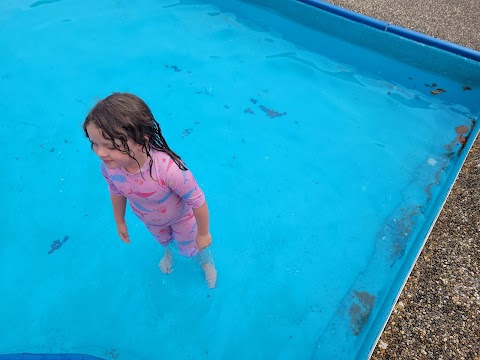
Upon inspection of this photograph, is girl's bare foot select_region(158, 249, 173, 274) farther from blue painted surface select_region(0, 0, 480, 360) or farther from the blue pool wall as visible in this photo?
the blue pool wall

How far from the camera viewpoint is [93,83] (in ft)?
14.6

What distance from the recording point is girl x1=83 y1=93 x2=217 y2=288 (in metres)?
1.53

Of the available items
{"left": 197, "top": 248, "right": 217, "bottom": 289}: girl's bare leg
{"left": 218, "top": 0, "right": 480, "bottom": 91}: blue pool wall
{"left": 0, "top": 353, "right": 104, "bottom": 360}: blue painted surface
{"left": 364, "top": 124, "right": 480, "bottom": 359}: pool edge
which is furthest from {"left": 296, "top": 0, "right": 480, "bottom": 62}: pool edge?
{"left": 0, "top": 353, "right": 104, "bottom": 360}: blue painted surface

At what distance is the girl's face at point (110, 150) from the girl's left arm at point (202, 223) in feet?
1.28

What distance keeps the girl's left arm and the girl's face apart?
39 centimetres

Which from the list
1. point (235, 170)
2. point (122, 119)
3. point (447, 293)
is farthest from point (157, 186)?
point (235, 170)

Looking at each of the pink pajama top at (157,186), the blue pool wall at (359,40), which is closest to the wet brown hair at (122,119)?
the pink pajama top at (157,186)

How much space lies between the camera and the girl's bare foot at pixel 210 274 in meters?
2.88

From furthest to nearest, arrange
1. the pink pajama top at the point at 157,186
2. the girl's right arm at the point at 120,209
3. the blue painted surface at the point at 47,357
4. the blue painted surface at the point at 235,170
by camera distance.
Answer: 1. the blue painted surface at the point at 235,170
2. the blue painted surface at the point at 47,357
3. the girl's right arm at the point at 120,209
4. the pink pajama top at the point at 157,186

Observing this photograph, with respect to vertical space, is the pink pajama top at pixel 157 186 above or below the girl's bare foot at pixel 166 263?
above

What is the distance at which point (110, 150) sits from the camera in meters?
1.57

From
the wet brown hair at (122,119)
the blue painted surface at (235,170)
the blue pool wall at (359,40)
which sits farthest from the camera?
the blue pool wall at (359,40)

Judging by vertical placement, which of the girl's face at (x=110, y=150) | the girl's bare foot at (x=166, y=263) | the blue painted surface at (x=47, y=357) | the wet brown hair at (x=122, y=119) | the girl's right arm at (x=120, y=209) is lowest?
the blue painted surface at (x=47, y=357)

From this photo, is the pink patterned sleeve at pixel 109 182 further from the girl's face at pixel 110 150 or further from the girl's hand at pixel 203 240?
the girl's hand at pixel 203 240
